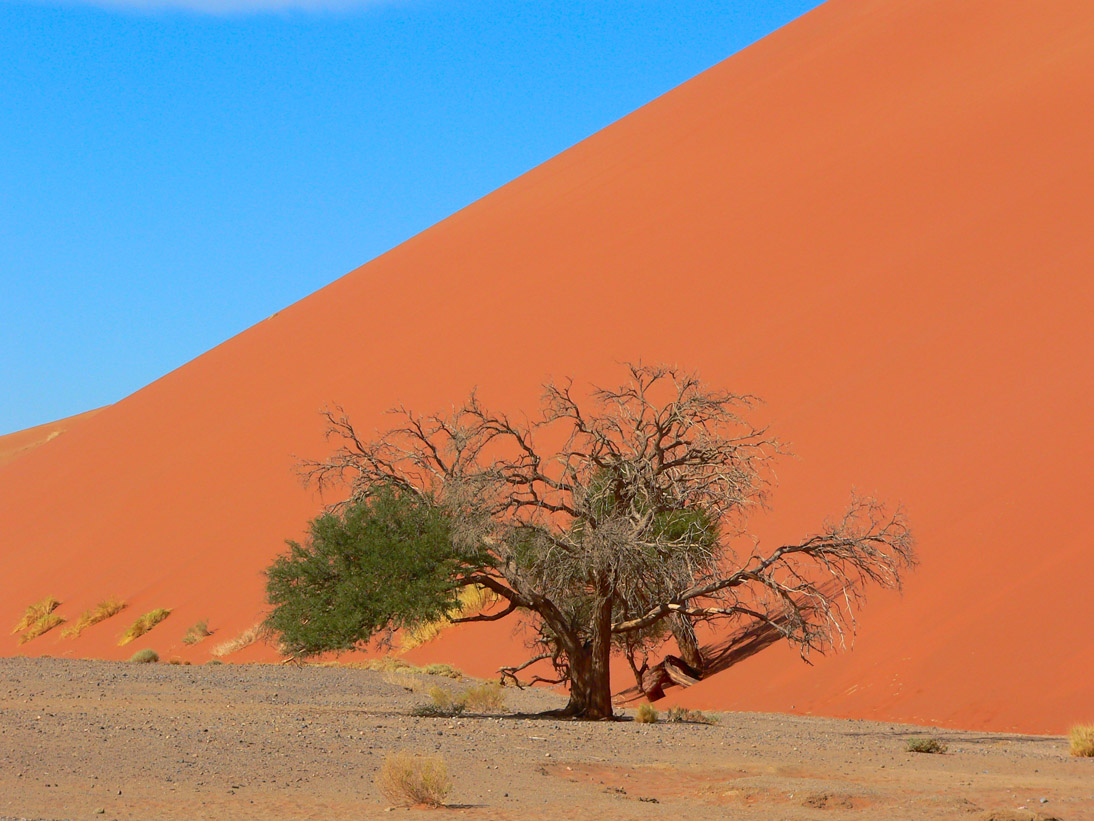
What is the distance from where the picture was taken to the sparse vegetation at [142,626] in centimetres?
2562

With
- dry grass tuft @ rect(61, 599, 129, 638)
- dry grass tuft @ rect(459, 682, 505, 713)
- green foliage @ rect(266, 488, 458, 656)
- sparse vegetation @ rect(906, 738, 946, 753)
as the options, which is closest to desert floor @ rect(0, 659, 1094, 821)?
sparse vegetation @ rect(906, 738, 946, 753)

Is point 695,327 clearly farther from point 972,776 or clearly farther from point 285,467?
point 972,776

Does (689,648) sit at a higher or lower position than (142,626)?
lower

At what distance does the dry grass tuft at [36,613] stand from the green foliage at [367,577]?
1669 cm

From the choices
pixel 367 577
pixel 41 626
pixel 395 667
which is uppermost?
pixel 41 626


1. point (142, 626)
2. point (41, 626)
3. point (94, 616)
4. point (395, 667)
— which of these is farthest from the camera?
point (41, 626)

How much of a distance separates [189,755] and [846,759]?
604 cm

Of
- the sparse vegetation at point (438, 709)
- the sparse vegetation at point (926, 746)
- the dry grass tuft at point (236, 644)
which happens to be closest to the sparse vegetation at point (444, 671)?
the sparse vegetation at point (438, 709)

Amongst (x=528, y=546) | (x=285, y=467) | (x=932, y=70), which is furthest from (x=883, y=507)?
Answer: (x=932, y=70)

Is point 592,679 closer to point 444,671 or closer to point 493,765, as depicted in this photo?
point 493,765

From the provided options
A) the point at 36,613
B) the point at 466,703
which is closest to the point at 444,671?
the point at 466,703

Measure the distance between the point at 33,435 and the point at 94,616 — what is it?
68.6 meters

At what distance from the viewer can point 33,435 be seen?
8988 cm

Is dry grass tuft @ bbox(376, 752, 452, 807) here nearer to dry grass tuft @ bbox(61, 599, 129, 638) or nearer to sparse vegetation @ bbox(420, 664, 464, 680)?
sparse vegetation @ bbox(420, 664, 464, 680)
